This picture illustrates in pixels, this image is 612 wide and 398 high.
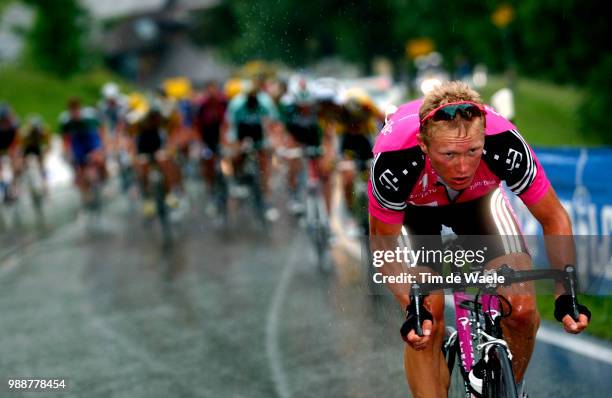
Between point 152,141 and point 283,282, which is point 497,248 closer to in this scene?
point 283,282

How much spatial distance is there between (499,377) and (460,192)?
868mm

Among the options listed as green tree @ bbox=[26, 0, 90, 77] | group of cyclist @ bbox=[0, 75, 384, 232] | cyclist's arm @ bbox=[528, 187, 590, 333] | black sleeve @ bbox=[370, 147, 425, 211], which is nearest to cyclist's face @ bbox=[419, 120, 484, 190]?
black sleeve @ bbox=[370, 147, 425, 211]

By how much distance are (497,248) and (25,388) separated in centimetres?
408

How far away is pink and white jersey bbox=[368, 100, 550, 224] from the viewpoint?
3871mm

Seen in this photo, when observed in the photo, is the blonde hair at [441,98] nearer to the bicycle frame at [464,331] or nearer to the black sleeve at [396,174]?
the black sleeve at [396,174]

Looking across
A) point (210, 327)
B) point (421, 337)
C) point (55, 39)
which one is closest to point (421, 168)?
point (421, 337)

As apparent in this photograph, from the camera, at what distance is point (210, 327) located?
8.25 m

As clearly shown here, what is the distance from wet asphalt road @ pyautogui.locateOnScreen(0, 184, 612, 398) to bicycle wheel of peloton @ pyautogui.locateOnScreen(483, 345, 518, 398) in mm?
1045

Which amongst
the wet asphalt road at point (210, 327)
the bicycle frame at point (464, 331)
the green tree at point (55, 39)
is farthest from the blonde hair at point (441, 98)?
the green tree at point (55, 39)

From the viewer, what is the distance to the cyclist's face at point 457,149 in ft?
11.6

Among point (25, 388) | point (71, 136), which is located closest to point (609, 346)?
point (25, 388)

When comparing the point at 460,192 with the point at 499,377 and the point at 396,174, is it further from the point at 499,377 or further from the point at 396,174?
the point at 499,377

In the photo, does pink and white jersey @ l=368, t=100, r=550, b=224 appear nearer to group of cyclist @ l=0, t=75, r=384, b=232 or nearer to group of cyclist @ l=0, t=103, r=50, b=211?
group of cyclist @ l=0, t=75, r=384, b=232

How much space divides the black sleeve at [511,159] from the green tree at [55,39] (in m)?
62.7
